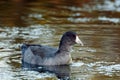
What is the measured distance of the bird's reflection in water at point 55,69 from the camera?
571 inches

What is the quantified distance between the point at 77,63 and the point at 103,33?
4.48 m

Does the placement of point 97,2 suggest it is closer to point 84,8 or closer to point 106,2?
point 106,2

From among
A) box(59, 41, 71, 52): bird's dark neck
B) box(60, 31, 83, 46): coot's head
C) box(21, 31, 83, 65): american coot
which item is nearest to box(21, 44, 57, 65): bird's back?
box(21, 31, 83, 65): american coot

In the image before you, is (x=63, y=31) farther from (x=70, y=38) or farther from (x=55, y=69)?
(x=55, y=69)

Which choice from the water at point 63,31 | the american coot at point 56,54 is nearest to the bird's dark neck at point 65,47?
the american coot at point 56,54

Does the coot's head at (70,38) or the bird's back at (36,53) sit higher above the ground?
the coot's head at (70,38)

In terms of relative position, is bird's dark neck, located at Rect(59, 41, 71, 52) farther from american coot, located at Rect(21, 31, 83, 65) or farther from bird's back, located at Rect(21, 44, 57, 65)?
bird's back, located at Rect(21, 44, 57, 65)

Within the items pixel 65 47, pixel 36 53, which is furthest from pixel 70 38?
pixel 36 53

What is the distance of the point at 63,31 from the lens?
2011 cm

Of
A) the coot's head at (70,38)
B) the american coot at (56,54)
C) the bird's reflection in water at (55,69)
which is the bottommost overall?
the bird's reflection in water at (55,69)

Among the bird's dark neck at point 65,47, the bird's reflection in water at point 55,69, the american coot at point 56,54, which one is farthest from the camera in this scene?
the bird's dark neck at point 65,47

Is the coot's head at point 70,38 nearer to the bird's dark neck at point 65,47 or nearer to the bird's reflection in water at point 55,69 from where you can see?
the bird's dark neck at point 65,47

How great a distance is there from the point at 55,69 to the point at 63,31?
4.99 meters

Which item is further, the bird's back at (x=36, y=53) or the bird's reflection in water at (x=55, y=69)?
the bird's back at (x=36, y=53)
